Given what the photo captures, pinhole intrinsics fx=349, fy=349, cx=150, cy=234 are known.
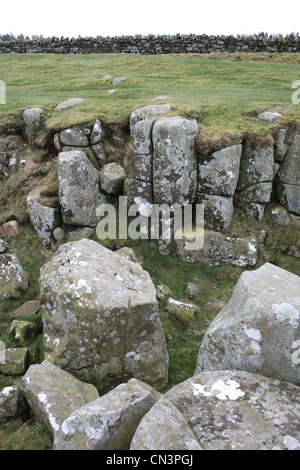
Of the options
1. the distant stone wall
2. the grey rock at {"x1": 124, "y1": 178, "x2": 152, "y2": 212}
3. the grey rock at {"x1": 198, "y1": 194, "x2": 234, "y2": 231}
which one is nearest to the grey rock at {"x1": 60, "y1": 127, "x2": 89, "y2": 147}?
the grey rock at {"x1": 124, "y1": 178, "x2": 152, "y2": 212}

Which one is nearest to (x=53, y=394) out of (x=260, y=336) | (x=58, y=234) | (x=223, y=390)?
(x=223, y=390)

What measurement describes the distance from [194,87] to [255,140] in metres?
8.82

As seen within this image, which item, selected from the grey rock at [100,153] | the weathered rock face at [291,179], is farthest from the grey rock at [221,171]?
the grey rock at [100,153]

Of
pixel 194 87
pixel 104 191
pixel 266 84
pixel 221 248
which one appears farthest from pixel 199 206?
pixel 266 84

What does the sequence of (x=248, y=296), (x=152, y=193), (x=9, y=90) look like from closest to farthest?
(x=248, y=296), (x=152, y=193), (x=9, y=90)

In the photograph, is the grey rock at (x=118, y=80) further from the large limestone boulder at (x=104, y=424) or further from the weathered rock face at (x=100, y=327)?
the large limestone boulder at (x=104, y=424)

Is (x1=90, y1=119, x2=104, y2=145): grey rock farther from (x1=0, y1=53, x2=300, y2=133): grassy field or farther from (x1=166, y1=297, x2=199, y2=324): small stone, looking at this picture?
(x1=166, y1=297, x2=199, y2=324): small stone

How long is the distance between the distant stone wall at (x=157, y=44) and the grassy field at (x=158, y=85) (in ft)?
5.48

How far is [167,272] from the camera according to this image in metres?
13.9

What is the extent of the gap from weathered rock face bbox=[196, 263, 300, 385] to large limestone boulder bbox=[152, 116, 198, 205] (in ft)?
25.1

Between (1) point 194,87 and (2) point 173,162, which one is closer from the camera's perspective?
(2) point 173,162

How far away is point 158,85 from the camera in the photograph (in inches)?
861
